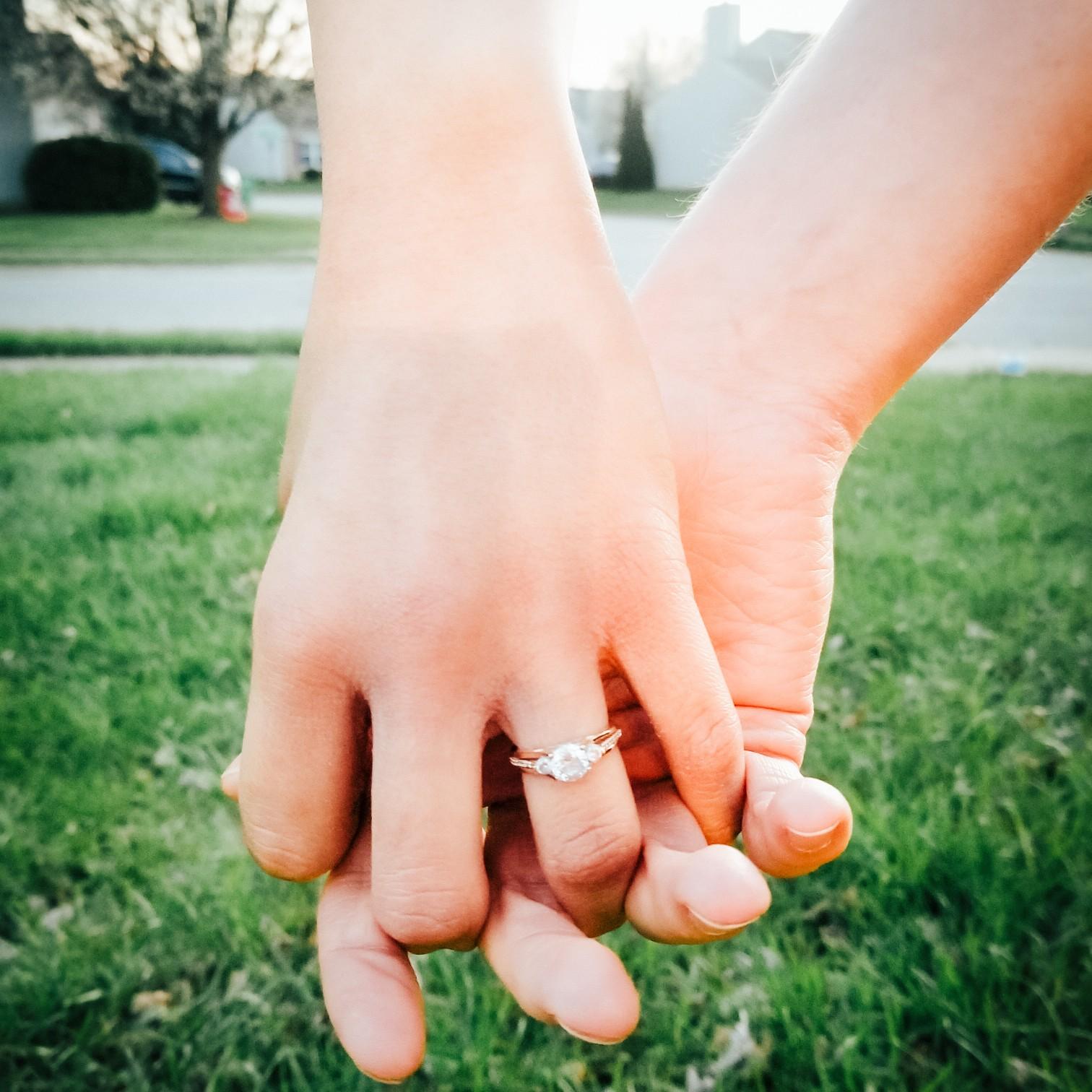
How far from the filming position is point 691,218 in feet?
4.50

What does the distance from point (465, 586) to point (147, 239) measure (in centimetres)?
1791

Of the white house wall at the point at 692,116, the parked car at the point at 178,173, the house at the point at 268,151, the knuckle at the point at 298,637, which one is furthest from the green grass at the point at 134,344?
the house at the point at 268,151

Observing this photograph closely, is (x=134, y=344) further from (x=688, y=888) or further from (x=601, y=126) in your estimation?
(x=601, y=126)

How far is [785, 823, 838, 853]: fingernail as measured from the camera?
86 centimetres

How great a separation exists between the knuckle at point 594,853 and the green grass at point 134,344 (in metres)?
6.76

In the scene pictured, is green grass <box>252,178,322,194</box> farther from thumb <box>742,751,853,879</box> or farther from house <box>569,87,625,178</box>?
thumb <box>742,751,853,879</box>

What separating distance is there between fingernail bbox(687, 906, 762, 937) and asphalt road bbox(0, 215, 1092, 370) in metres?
6.02

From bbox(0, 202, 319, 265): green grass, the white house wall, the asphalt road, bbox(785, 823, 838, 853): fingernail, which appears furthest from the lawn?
the white house wall

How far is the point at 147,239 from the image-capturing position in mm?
16312

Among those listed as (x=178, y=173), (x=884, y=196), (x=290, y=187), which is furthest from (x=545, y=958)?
(x=290, y=187)

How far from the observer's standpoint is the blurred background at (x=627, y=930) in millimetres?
1556

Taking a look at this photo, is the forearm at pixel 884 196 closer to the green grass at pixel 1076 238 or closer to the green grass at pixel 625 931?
the green grass at pixel 625 931

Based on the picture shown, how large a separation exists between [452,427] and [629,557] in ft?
0.68

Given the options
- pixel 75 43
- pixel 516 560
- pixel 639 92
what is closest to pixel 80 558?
pixel 516 560
